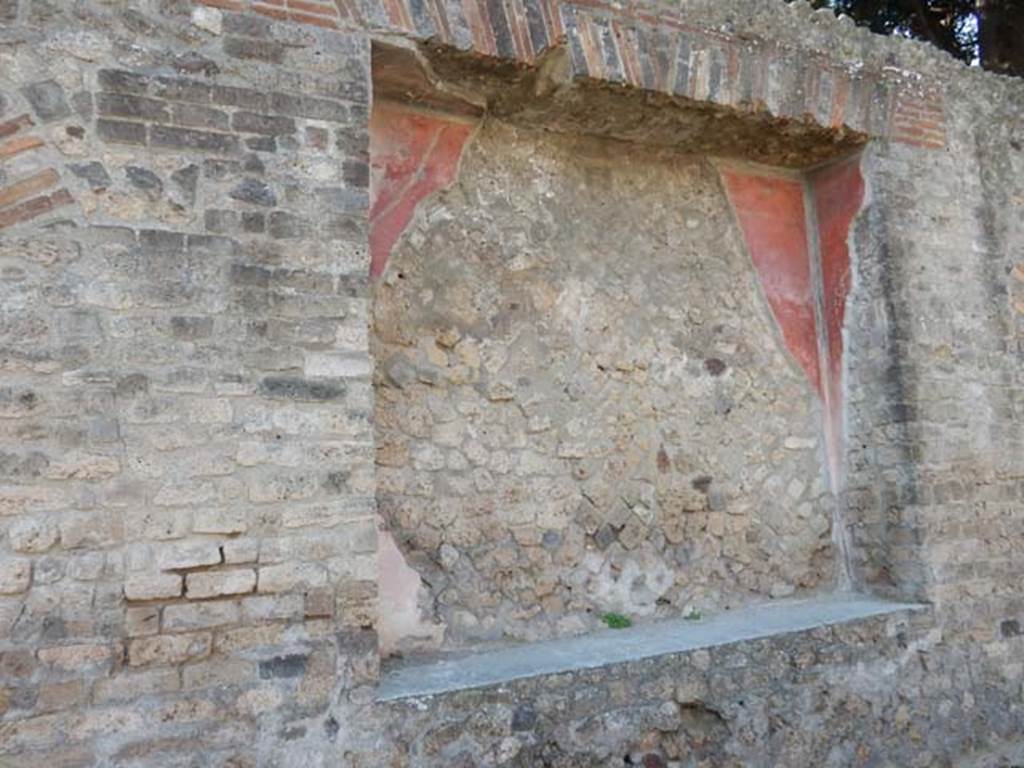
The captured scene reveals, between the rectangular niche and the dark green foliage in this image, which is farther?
the dark green foliage

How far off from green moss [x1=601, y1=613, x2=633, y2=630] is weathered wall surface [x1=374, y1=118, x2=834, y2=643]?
0.18 feet

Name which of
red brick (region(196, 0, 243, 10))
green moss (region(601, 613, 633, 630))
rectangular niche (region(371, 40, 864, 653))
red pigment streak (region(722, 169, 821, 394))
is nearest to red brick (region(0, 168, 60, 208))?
red brick (region(196, 0, 243, 10))

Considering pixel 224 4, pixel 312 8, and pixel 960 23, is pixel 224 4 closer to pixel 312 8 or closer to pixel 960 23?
pixel 312 8

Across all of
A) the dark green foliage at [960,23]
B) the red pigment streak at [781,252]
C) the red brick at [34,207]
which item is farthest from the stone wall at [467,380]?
the dark green foliage at [960,23]

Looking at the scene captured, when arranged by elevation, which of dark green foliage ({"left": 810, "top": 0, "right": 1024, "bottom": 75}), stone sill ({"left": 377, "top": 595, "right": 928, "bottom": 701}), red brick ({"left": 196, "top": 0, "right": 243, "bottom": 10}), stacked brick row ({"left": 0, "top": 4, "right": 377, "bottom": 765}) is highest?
dark green foliage ({"left": 810, "top": 0, "right": 1024, "bottom": 75})

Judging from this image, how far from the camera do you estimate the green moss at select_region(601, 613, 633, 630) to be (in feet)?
11.7

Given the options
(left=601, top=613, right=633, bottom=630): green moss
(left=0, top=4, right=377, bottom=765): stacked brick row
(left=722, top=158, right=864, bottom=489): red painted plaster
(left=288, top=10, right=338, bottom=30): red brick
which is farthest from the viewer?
(left=722, top=158, right=864, bottom=489): red painted plaster

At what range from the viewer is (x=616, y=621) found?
3590 mm

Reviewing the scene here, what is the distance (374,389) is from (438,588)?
77 centimetres

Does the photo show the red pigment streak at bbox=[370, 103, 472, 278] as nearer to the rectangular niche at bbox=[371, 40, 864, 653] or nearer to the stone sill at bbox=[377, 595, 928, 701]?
the rectangular niche at bbox=[371, 40, 864, 653]

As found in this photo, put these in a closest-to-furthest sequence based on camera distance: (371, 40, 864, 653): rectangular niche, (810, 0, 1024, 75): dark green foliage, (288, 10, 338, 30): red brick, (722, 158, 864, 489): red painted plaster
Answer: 1. (288, 10, 338, 30): red brick
2. (371, 40, 864, 653): rectangular niche
3. (722, 158, 864, 489): red painted plaster
4. (810, 0, 1024, 75): dark green foliage

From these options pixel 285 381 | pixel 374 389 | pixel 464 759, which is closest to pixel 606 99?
pixel 374 389

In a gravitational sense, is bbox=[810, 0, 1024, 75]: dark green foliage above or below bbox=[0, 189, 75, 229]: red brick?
above

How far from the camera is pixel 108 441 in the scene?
2389 millimetres
